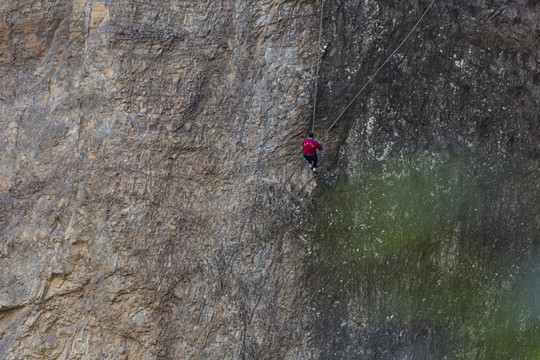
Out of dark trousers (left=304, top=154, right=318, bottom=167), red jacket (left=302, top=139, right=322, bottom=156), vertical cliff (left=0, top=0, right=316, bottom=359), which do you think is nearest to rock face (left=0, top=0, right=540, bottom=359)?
vertical cliff (left=0, top=0, right=316, bottom=359)

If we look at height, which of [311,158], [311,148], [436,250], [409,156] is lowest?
[436,250]

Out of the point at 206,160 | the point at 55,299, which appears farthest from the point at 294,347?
the point at 55,299

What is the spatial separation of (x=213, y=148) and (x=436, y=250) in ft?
12.4

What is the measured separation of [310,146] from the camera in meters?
8.02

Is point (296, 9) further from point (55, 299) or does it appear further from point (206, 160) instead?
point (55, 299)

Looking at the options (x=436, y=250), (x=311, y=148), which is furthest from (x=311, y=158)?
(x=436, y=250)

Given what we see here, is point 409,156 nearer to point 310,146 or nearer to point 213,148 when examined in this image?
point 310,146

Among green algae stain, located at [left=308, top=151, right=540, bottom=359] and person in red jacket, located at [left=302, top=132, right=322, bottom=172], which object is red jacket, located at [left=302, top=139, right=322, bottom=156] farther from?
green algae stain, located at [left=308, top=151, right=540, bottom=359]

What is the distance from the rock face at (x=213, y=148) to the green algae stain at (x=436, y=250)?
0.40m

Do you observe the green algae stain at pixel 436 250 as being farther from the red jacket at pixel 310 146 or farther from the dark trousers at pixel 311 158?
the red jacket at pixel 310 146

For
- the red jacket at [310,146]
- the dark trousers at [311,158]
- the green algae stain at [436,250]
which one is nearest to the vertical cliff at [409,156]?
the green algae stain at [436,250]

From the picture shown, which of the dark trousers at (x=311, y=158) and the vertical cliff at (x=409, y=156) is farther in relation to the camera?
the vertical cliff at (x=409, y=156)

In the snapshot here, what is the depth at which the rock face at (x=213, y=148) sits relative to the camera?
8.48 m

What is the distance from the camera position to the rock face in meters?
8.48
